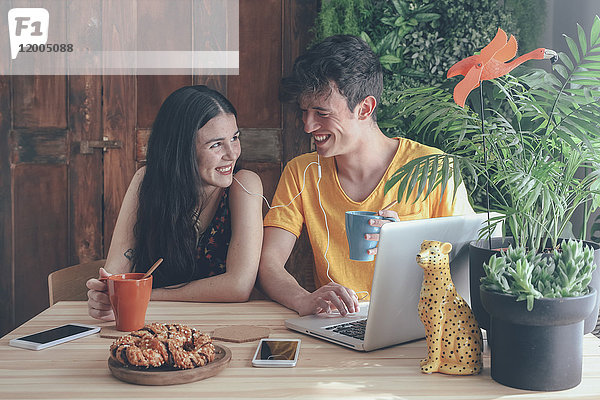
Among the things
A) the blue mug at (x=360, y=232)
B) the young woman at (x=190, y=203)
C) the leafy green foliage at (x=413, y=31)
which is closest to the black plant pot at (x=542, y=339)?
the blue mug at (x=360, y=232)

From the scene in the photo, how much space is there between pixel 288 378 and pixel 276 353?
0.35 ft

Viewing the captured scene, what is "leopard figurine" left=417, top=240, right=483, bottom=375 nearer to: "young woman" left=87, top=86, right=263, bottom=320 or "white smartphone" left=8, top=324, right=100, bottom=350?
"white smartphone" left=8, top=324, right=100, bottom=350

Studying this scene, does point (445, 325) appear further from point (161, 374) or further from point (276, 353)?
point (161, 374)

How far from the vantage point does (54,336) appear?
1.23 metres

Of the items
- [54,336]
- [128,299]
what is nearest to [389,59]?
[128,299]

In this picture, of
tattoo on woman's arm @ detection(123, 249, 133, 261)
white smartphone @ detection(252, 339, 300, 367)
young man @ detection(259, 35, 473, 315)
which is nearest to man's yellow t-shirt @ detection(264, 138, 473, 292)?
young man @ detection(259, 35, 473, 315)

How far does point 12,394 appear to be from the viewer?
0.94 m

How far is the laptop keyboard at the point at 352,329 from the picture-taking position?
48.1 inches

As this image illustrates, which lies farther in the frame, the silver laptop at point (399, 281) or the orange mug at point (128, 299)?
the orange mug at point (128, 299)

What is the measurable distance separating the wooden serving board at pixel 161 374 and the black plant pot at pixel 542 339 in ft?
1.61

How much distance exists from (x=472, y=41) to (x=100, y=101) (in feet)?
5.81

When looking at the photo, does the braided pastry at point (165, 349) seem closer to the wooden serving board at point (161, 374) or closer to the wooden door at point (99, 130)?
the wooden serving board at point (161, 374)

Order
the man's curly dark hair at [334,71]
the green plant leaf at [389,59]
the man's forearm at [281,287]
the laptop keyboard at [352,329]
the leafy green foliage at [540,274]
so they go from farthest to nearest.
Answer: the green plant leaf at [389,59], the man's curly dark hair at [334,71], the man's forearm at [281,287], the laptop keyboard at [352,329], the leafy green foliage at [540,274]

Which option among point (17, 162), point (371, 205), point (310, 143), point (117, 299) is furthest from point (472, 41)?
point (17, 162)
